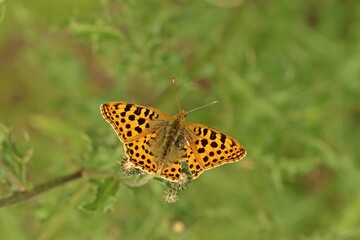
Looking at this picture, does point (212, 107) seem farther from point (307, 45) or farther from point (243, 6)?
point (307, 45)

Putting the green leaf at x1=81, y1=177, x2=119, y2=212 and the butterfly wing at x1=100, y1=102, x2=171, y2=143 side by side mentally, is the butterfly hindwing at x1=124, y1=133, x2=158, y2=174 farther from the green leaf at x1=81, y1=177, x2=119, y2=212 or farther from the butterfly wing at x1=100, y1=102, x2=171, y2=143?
the green leaf at x1=81, y1=177, x2=119, y2=212

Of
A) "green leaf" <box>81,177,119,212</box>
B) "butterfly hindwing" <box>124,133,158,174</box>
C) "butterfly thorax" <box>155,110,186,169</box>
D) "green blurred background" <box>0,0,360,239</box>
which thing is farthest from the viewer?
"green blurred background" <box>0,0,360,239</box>

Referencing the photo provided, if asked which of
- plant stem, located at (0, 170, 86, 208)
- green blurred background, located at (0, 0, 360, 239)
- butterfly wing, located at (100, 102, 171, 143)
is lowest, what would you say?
plant stem, located at (0, 170, 86, 208)

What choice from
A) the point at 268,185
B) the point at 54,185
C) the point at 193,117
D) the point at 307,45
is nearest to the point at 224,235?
the point at 268,185

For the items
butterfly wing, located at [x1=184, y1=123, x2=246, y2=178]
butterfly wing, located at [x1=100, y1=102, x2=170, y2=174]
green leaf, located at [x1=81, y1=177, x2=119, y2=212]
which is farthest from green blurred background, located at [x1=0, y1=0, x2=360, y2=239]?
butterfly wing, located at [x1=184, y1=123, x2=246, y2=178]

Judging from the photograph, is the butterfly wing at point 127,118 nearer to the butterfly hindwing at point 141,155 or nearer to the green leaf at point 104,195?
the butterfly hindwing at point 141,155

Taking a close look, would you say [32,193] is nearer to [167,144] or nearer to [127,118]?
[127,118]
